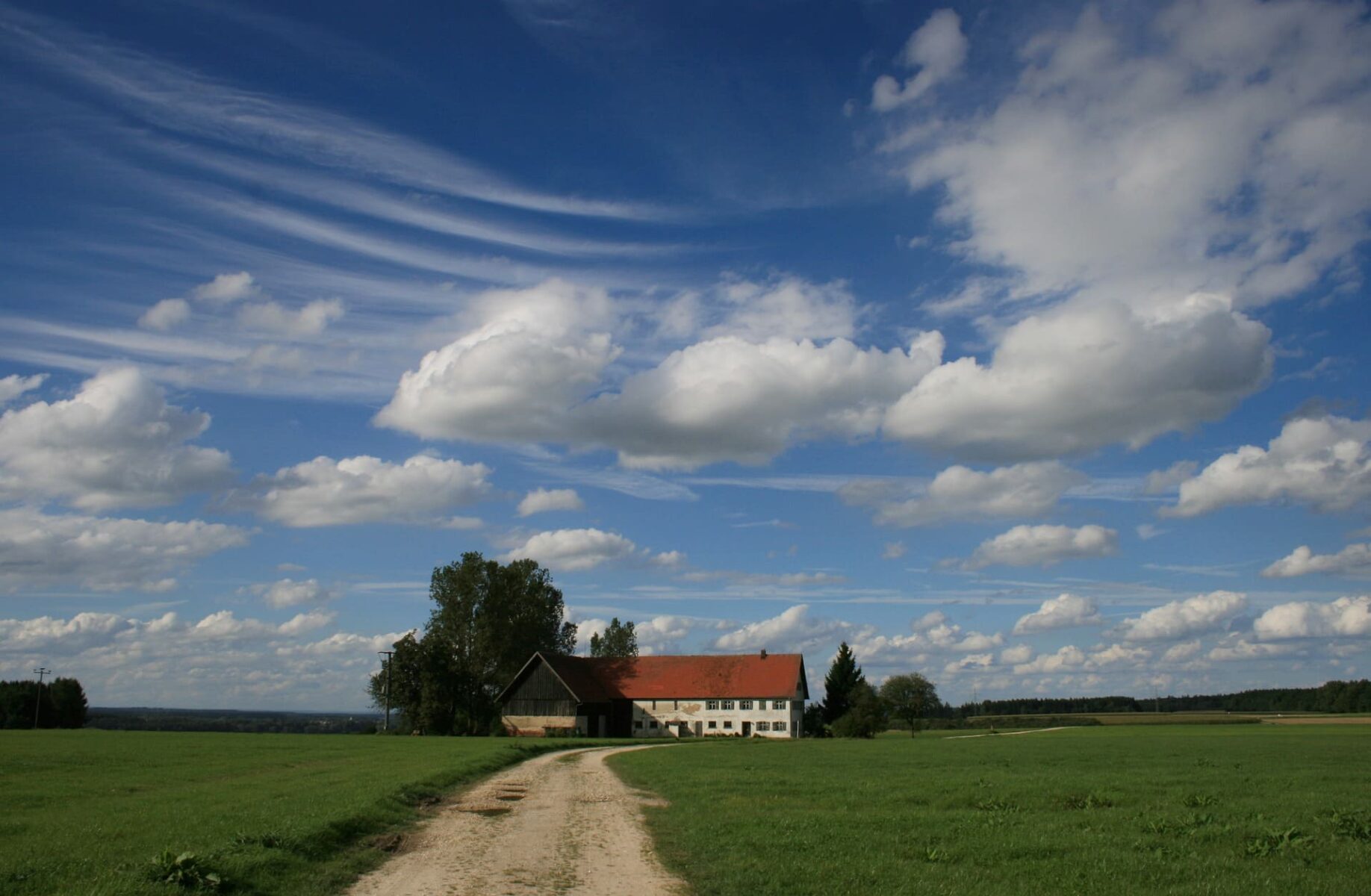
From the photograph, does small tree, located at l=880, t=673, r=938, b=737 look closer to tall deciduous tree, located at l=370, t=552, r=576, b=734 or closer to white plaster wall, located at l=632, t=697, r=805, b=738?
white plaster wall, located at l=632, t=697, r=805, b=738

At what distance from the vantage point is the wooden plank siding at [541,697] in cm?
8244

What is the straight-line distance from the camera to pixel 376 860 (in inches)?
549

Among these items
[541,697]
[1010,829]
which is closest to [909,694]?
[541,697]

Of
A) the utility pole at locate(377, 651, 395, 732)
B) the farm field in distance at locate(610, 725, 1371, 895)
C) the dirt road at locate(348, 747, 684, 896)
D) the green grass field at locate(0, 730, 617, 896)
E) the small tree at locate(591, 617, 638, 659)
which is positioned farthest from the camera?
the small tree at locate(591, 617, 638, 659)

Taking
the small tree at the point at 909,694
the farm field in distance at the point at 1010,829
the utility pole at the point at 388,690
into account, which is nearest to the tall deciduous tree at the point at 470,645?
the utility pole at the point at 388,690

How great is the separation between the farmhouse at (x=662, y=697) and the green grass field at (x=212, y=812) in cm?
4148

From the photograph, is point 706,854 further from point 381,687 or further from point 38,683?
point 38,683

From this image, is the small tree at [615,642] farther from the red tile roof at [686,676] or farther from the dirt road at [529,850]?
the dirt road at [529,850]

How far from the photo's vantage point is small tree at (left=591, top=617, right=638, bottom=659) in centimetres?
12206

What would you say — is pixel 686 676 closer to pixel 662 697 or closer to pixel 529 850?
pixel 662 697

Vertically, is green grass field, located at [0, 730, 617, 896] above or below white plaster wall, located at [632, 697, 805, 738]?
above

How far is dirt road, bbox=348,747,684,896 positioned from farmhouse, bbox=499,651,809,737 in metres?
59.8

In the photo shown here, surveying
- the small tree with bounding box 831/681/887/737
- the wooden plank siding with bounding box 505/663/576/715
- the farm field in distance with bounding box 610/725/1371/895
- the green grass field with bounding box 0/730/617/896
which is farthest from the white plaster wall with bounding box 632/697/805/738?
the farm field in distance with bounding box 610/725/1371/895

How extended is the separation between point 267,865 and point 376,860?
184 cm
